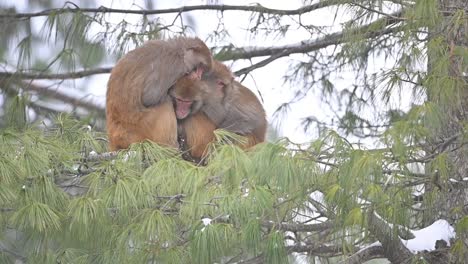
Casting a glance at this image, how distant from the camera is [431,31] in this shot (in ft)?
14.7

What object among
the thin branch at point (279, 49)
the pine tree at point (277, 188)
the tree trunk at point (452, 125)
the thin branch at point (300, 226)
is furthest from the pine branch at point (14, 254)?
the thin branch at point (279, 49)

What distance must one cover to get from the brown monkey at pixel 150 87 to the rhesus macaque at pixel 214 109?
0.22 feet

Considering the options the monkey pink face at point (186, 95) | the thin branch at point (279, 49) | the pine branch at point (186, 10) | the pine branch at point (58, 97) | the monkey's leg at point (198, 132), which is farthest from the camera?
the pine branch at point (58, 97)

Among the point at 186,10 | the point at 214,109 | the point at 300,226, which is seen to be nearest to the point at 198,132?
the point at 214,109

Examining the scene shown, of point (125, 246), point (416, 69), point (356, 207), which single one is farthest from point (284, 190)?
point (416, 69)

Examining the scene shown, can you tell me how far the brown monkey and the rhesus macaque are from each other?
68 mm

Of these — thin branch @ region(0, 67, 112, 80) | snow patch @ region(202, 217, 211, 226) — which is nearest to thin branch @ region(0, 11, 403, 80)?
thin branch @ region(0, 67, 112, 80)

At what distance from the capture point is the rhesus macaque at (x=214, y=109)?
18.0ft

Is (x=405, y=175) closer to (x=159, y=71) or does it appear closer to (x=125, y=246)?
(x=125, y=246)

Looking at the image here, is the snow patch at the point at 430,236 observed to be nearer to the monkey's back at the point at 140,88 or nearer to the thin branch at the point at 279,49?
the monkey's back at the point at 140,88

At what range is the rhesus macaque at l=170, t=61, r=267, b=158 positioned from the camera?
5492mm

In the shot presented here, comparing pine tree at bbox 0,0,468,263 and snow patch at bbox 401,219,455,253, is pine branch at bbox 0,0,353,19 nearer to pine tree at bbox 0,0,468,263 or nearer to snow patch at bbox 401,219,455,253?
pine tree at bbox 0,0,468,263

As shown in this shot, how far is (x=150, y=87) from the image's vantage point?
5.49 meters

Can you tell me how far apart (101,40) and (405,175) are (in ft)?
9.72
